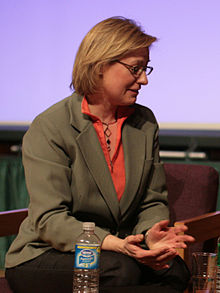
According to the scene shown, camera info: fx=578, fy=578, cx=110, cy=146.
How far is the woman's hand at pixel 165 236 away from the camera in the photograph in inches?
67.2

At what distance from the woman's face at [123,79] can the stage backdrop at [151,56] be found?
1455 millimetres

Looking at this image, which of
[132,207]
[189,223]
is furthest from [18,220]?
[189,223]

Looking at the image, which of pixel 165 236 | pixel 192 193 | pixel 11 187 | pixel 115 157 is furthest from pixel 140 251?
pixel 11 187

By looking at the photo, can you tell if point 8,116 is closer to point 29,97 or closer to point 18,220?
point 29,97

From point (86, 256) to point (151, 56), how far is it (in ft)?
6.98

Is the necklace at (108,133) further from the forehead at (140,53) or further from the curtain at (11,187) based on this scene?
the curtain at (11,187)

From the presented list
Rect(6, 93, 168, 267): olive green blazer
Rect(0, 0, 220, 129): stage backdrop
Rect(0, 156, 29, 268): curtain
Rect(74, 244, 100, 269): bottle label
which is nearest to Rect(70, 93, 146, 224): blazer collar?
Rect(6, 93, 168, 267): olive green blazer

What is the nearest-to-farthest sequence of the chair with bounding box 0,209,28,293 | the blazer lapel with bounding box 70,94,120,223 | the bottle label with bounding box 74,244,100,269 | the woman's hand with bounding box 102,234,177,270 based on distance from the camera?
the bottle label with bounding box 74,244,100,269
the woman's hand with bounding box 102,234,177,270
the blazer lapel with bounding box 70,94,120,223
the chair with bounding box 0,209,28,293

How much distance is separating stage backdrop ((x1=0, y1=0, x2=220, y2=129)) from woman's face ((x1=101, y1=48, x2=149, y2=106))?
146 cm

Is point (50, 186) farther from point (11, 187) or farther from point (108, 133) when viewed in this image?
point (11, 187)

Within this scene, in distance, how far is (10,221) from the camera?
7.21ft

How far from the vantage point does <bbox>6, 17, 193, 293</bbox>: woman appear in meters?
1.78

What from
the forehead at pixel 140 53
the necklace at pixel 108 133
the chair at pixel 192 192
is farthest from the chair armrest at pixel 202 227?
the forehead at pixel 140 53

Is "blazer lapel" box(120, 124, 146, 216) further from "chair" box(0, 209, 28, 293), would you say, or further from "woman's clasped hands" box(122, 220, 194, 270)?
"chair" box(0, 209, 28, 293)
